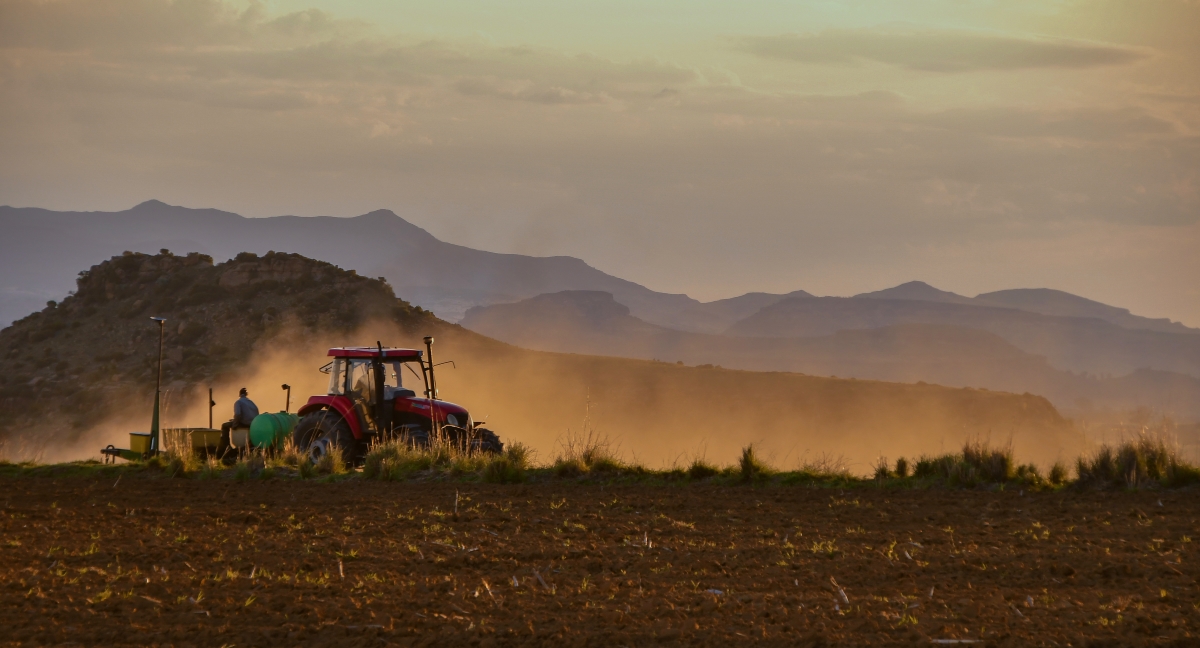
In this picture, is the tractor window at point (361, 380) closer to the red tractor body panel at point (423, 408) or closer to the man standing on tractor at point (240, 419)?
the red tractor body panel at point (423, 408)

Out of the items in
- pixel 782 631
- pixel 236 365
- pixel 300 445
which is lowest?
pixel 782 631

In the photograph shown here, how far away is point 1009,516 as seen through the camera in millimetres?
13086

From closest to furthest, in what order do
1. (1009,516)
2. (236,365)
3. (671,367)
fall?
(1009,516) < (236,365) < (671,367)

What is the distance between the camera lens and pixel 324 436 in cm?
1950

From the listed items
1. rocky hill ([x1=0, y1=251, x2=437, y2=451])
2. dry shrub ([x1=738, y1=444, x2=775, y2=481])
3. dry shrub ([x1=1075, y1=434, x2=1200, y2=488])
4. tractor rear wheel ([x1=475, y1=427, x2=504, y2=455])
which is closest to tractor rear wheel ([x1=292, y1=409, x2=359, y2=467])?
tractor rear wheel ([x1=475, y1=427, x2=504, y2=455])

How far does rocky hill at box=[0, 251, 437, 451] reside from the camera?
58.1 m

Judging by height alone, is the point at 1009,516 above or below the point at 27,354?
below

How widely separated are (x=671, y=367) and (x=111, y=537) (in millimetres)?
76119

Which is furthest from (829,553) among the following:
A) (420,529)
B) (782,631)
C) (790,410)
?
(790,410)

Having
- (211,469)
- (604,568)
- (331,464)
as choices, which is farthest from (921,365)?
(604,568)

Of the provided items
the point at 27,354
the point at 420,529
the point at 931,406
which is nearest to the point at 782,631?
the point at 420,529

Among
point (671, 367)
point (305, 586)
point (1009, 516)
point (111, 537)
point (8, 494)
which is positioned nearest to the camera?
point (305, 586)

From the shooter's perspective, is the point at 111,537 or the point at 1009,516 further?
the point at 1009,516

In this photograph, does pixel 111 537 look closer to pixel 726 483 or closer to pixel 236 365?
pixel 726 483
